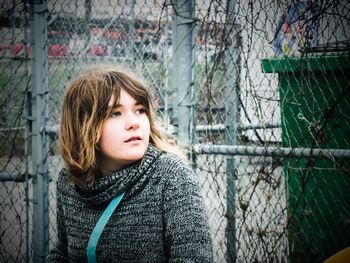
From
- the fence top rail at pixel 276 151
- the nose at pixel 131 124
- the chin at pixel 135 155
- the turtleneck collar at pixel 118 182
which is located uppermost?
the nose at pixel 131 124

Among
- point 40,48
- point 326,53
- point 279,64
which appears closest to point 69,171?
point 40,48

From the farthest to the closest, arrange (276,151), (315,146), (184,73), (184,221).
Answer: (315,146) → (184,73) → (276,151) → (184,221)

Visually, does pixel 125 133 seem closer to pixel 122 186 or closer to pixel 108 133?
pixel 108 133

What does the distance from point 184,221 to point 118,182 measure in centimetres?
33

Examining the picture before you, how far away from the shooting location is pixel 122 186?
1628 millimetres

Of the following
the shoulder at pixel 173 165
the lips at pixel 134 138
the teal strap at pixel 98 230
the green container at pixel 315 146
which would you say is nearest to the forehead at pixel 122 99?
the lips at pixel 134 138

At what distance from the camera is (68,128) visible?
5.95 ft

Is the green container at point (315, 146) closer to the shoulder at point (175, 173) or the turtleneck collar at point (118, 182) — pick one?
the shoulder at point (175, 173)

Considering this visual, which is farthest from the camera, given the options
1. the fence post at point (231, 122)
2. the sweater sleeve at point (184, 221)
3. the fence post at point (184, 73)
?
the fence post at point (231, 122)

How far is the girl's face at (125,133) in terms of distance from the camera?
1653 millimetres

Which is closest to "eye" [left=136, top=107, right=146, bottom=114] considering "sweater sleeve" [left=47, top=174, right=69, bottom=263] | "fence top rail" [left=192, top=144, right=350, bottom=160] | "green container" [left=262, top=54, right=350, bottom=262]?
"sweater sleeve" [left=47, top=174, right=69, bottom=263]

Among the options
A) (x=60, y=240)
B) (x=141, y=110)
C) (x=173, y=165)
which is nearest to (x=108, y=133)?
(x=141, y=110)

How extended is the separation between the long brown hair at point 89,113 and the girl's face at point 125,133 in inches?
1.2

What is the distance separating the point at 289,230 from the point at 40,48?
7.01ft
